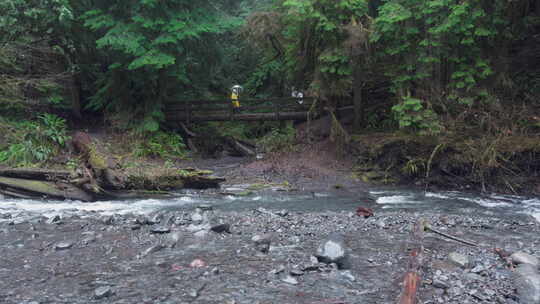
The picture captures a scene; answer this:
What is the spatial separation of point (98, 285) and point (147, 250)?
51.8 inches

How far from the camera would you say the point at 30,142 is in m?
13.2

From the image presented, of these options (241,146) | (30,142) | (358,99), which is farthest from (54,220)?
(358,99)

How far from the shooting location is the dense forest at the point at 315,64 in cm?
1231

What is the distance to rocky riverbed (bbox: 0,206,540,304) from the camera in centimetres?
458

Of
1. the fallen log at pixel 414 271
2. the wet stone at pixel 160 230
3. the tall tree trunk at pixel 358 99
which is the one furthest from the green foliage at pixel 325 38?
the wet stone at pixel 160 230

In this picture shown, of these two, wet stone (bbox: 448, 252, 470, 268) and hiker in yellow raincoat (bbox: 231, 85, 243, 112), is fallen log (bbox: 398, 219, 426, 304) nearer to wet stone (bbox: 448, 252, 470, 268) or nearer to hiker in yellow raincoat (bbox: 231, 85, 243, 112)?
wet stone (bbox: 448, 252, 470, 268)

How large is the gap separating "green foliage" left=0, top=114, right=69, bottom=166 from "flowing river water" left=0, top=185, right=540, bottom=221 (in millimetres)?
3314

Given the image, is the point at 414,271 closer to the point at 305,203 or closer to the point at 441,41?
the point at 305,203

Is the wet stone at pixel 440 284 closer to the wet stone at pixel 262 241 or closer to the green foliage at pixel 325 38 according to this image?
the wet stone at pixel 262 241

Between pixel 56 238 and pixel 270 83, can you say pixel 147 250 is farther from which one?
pixel 270 83

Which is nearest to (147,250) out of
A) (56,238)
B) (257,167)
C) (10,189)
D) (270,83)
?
(56,238)

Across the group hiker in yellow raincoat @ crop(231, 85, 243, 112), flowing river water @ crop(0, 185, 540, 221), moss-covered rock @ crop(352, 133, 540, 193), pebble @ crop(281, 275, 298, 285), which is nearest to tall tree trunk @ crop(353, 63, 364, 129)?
moss-covered rock @ crop(352, 133, 540, 193)

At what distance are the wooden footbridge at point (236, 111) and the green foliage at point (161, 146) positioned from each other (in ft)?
3.99

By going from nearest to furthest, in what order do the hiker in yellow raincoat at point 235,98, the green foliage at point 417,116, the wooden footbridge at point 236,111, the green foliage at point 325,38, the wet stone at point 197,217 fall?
the wet stone at point 197,217 → the green foliage at point 417,116 → the green foliage at point 325,38 → the wooden footbridge at point 236,111 → the hiker in yellow raincoat at point 235,98
